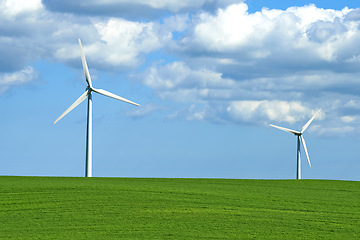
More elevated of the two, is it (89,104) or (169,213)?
(89,104)

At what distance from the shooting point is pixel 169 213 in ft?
77.6

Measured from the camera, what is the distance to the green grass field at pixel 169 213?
19938mm

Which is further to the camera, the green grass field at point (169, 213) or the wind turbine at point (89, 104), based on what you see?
the wind turbine at point (89, 104)

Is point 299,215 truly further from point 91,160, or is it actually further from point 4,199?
point 91,160

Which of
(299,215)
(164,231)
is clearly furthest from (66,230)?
(299,215)

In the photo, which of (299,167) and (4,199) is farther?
(299,167)

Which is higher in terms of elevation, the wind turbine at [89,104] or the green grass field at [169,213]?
the wind turbine at [89,104]

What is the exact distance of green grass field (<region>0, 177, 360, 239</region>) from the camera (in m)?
19.9

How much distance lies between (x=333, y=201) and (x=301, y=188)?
323 inches

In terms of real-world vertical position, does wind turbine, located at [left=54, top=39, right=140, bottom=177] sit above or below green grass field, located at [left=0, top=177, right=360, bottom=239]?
above

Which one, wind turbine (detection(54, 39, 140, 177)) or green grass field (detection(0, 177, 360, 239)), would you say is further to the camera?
wind turbine (detection(54, 39, 140, 177))

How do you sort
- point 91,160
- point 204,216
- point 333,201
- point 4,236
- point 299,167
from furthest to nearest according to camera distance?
point 299,167, point 91,160, point 333,201, point 204,216, point 4,236

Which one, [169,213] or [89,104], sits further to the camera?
[89,104]

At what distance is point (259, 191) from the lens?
1312 inches
